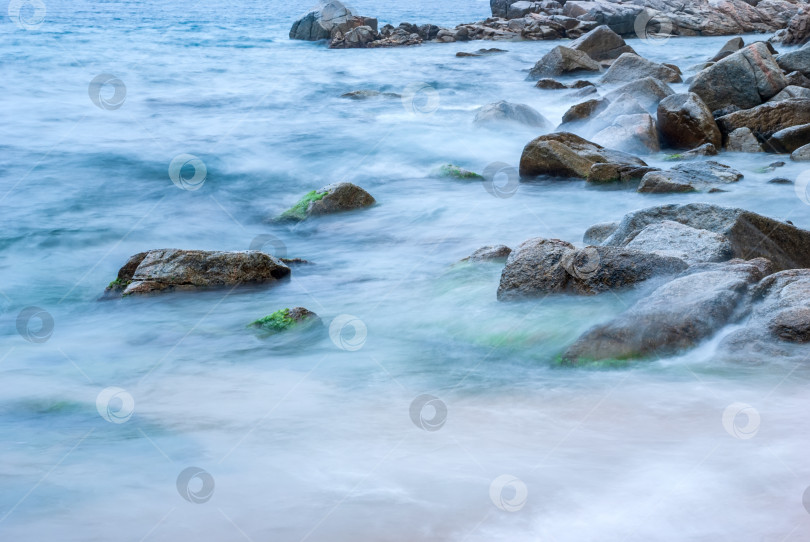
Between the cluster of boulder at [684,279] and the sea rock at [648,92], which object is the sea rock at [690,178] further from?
the sea rock at [648,92]

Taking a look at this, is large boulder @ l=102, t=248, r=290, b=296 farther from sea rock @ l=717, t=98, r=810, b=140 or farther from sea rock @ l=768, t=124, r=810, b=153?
→ sea rock @ l=717, t=98, r=810, b=140

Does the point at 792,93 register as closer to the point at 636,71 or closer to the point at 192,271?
the point at 636,71

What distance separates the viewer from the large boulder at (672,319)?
4051 mm

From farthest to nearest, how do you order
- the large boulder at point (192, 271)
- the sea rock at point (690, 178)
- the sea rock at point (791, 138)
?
the sea rock at point (791, 138) → the sea rock at point (690, 178) → the large boulder at point (192, 271)

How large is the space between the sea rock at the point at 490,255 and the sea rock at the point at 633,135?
4.50 m

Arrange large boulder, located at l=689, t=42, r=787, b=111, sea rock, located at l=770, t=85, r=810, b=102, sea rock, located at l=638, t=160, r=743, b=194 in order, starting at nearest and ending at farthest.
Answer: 1. sea rock, located at l=638, t=160, r=743, b=194
2. sea rock, located at l=770, t=85, r=810, b=102
3. large boulder, located at l=689, t=42, r=787, b=111

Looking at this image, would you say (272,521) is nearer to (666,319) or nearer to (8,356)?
(666,319)

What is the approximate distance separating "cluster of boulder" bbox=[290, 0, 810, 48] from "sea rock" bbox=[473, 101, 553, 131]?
14.5 meters

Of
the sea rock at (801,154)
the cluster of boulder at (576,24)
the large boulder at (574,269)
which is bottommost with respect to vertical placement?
the cluster of boulder at (576,24)

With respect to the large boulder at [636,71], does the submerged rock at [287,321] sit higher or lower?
higher

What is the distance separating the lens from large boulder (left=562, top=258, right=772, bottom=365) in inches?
159

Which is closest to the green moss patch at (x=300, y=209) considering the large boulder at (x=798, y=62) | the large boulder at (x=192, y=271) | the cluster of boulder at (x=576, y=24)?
the large boulder at (x=192, y=271)

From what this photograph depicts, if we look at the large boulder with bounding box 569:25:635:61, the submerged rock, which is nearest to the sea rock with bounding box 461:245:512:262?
the submerged rock

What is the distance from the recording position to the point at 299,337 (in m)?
4.97
